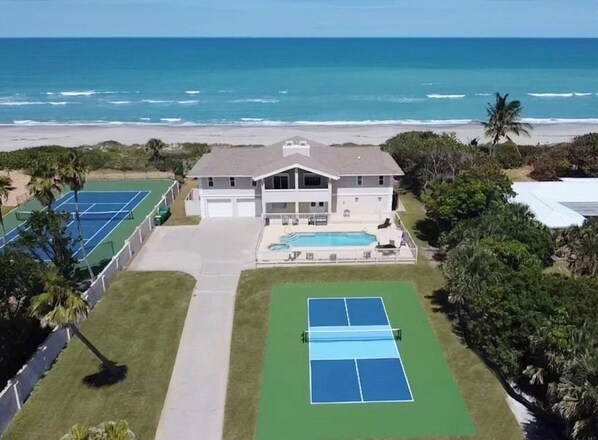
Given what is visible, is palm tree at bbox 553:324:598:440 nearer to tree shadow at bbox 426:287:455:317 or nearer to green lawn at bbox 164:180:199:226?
tree shadow at bbox 426:287:455:317

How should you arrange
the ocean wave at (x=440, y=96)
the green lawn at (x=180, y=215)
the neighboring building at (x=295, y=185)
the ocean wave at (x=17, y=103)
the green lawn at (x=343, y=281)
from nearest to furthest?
the green lawn at (x=343, y=281), the neighboring building at (x=295, y=185), the green lawn at (x=180, y=215), the ocean wave at (x=17, y=103), the ocean wave at (x=440, y=96)

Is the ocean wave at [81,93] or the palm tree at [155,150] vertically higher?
the ocean wave at [81,93]

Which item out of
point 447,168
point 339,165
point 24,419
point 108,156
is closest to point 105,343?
point 24,419

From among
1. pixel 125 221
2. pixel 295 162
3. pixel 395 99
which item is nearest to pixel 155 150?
pixel 125 221

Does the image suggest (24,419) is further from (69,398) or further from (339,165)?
(339,165)

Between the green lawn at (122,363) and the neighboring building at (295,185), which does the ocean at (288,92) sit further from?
the green lawn at (122,363)

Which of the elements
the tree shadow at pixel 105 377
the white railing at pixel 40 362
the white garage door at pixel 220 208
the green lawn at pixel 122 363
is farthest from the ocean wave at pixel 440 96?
the tree shadow at pixel 105 377
